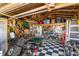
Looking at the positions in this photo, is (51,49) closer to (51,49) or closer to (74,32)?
(51,49)

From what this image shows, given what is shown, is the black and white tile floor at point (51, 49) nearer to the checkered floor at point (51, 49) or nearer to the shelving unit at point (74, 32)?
the checkered floor at point (51, 49)

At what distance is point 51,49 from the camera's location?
2.19 m

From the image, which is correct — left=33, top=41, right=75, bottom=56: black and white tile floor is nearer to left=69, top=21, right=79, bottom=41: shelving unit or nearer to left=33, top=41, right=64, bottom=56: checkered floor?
left=33, top=41, right=64, bottom=56: checkered floor

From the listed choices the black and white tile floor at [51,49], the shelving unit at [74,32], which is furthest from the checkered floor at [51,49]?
the shelving unit at [74,32]

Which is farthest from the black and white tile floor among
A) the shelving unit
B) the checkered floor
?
the shelving unit

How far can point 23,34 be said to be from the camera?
2.22 metres

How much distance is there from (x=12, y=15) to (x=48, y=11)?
564mm

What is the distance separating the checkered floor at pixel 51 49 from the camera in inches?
83.8

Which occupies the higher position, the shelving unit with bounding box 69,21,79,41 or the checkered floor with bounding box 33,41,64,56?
the shelving unit with bounding box 69,21,79,41

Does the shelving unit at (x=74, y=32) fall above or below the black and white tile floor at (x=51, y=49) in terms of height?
above

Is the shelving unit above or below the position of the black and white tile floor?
above

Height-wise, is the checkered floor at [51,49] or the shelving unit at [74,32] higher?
the shelving unit at [74,32]

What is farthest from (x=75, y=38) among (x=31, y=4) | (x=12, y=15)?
(x=12, y=15)

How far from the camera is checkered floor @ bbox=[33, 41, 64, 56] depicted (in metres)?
2.13
